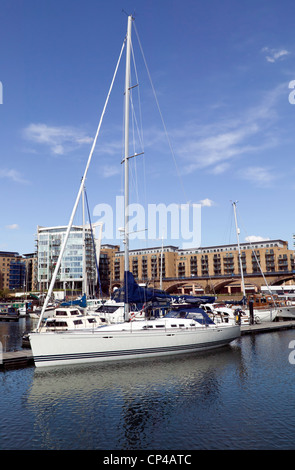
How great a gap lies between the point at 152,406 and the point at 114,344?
9.01 meters

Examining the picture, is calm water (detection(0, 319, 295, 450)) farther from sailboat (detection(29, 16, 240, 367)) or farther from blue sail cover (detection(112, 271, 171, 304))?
blue sail cover (detection(112, 271, 171, 304))

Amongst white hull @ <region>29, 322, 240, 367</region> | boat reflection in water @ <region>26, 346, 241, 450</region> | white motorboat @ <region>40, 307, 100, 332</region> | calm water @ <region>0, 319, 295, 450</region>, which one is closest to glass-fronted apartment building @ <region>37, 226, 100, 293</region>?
white motorboat @ <region>40, 307, 100, 332</region>

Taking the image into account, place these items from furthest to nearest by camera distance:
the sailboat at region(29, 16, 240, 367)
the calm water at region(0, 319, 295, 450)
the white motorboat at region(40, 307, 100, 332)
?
the white motorboat at region(40, 307, 100, 332), the sailboat at region(29, 16, 240, 367), the calm water at region(0, 319, 295, 450)

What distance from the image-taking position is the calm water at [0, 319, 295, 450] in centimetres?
1374

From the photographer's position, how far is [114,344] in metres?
26.1

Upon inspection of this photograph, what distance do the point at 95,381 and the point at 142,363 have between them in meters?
5.29

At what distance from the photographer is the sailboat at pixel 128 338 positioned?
80.9ft

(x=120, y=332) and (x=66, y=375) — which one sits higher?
(x=120, y=332)

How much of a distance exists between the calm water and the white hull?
2.66ft

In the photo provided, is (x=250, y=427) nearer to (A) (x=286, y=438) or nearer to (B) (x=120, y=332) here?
(A) (x=286, y=438)

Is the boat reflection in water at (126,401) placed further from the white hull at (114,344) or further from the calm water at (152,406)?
the white hull at (114,344)

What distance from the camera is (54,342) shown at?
2467 centimetres

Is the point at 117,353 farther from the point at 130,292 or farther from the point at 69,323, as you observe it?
the point at 130,292
